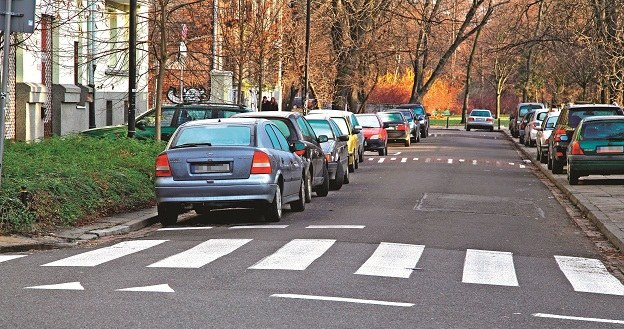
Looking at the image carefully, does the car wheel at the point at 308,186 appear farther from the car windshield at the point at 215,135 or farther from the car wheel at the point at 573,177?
the car wheel at the point at 573,177

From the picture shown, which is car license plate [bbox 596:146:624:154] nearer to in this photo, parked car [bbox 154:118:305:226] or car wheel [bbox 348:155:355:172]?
car wheel [bbox 348:155:355:172]

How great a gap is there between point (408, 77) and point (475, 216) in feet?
273

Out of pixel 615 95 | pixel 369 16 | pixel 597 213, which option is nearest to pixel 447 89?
pixel 369 16

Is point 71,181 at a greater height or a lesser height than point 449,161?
greater

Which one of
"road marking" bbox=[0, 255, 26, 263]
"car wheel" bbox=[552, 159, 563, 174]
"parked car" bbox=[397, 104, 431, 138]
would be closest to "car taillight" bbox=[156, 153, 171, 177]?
"road marking" bbox=[0, 255, 26, 263]

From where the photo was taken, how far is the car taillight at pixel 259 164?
17.3m

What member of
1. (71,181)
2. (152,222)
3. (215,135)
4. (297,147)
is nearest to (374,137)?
(297,147)

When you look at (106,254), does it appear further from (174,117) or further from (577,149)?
(174,117)

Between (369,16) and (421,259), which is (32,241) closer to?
(421,259)

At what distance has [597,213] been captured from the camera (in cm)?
1977

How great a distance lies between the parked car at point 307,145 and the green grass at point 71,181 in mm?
2061

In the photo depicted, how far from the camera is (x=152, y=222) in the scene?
59.0ft

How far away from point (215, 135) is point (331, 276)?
662 centimetres

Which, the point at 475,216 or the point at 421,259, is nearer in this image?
the point at 421,259
